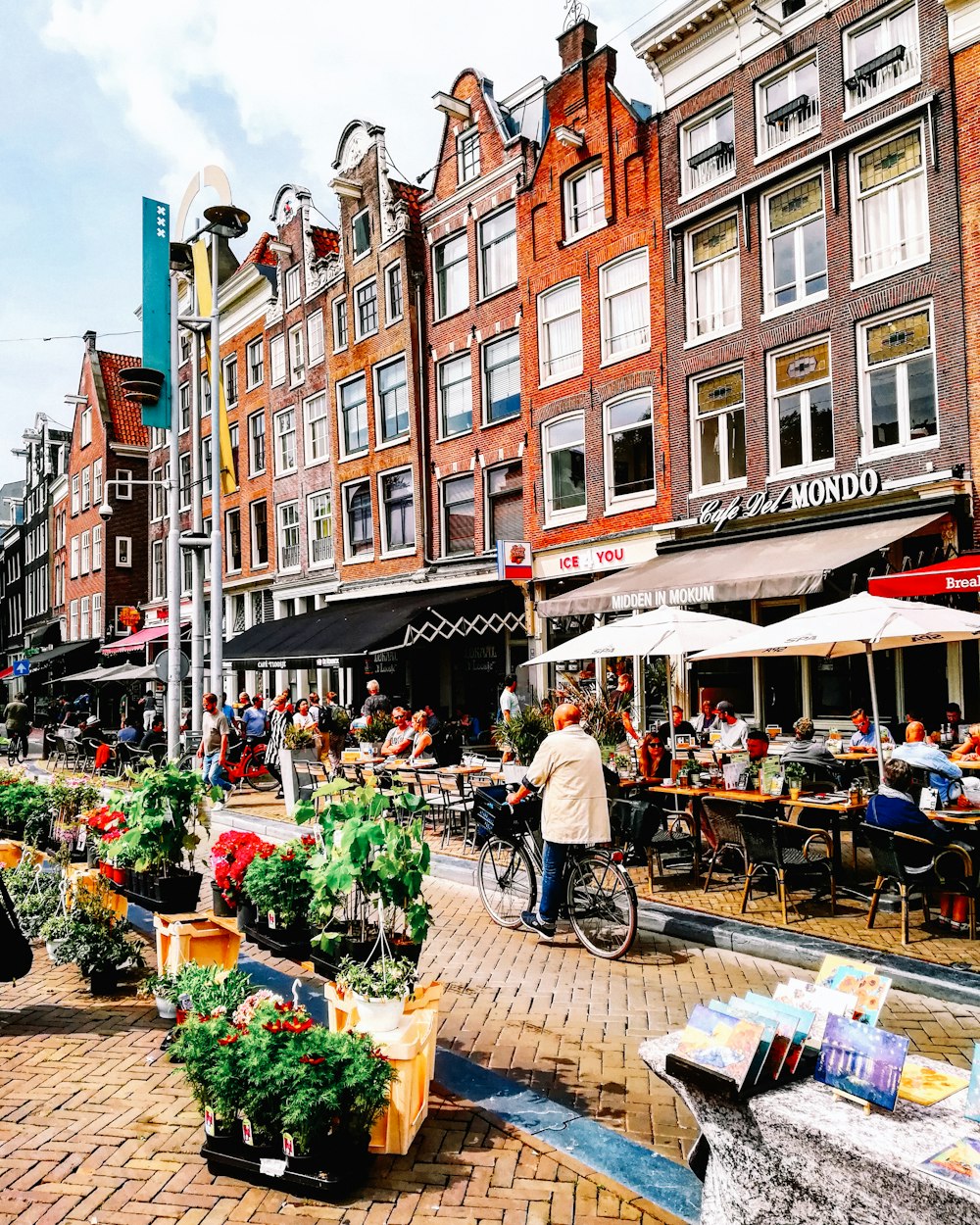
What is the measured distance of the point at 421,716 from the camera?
14570 millimetres

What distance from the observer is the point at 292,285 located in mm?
29312

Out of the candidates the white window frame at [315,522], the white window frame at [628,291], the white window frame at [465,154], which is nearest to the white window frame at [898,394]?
the white window frame at [628,291]

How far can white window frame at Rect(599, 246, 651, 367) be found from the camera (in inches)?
737

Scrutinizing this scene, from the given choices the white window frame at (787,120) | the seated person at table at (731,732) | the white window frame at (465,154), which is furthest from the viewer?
the white window frame at (465,154)

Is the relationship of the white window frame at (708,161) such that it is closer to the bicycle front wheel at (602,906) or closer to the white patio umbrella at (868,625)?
the white patio umbrella at (868,625)

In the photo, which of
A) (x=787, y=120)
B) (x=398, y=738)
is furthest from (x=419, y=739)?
(x=787, y=120)

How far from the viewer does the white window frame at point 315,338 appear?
28.1m

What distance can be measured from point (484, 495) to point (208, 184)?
29.1 ft

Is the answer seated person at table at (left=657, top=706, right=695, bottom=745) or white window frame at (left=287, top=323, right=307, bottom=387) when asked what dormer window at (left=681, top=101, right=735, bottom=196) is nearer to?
seated person at table at (left=657, top=706, right=695, bottom=745)

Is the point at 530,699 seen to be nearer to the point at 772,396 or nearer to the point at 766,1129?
the point at 772,396

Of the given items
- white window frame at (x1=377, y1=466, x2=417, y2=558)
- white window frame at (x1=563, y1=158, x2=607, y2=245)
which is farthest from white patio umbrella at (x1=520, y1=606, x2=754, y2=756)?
white window frame at (x1=377, y1=466, x2=417, y2=558)

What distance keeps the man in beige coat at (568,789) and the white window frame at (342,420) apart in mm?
19834

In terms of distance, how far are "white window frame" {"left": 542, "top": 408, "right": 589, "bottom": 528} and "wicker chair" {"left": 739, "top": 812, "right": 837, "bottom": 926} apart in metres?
12.4

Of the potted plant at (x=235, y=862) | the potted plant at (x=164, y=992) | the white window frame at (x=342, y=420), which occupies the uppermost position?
the white window frame at (x=342, y=420)
